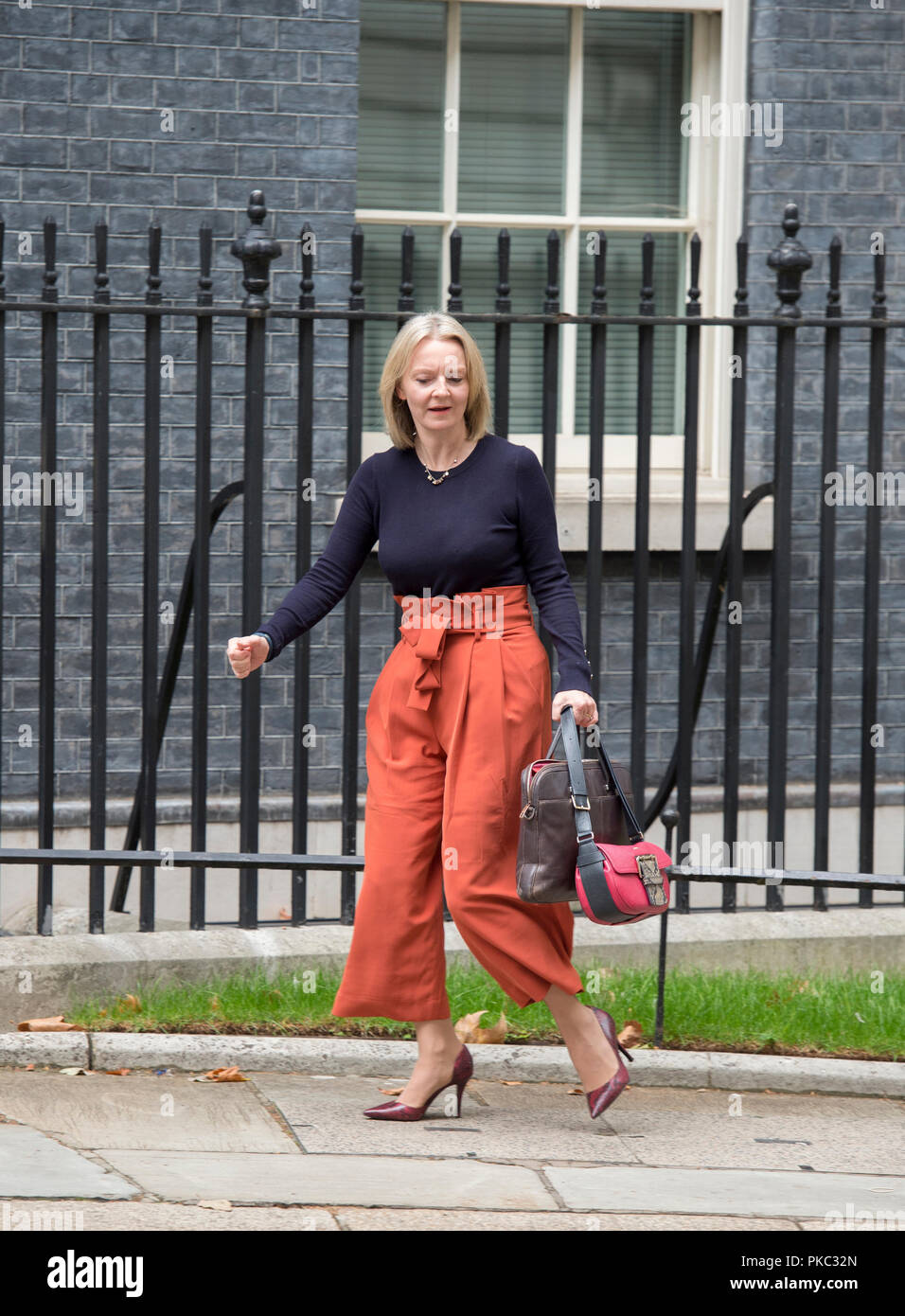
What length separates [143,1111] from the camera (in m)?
4.27

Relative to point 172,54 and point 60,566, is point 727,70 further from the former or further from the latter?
point 60,566

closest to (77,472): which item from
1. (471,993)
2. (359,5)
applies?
(359,5)

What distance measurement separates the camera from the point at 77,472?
266 inches

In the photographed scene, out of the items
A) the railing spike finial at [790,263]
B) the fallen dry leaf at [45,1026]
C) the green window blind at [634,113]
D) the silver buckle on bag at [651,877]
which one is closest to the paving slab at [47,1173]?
the fallen dry leaf at [45,1026]

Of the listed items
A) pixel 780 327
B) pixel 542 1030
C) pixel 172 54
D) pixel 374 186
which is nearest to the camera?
pixel 542 1030

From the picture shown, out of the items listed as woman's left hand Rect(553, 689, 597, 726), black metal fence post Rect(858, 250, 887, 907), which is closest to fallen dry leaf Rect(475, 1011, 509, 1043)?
woman's left hand Rect(553, 689, 597, 726)

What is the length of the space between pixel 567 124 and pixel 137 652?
3011 millimetres

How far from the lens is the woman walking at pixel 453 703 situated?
4.03 metres

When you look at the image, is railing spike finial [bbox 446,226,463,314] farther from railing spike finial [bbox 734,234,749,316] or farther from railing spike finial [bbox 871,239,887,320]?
railing spike finial [bbox 871,239,887,320]

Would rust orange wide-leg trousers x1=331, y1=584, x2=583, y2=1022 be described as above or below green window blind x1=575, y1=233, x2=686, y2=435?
below

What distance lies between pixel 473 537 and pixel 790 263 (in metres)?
1.74

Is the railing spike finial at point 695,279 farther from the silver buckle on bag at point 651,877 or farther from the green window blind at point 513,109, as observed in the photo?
the green window blind at point 513,109

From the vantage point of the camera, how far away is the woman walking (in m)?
4.03

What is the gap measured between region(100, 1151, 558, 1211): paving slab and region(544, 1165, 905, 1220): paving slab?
10 centimetres
